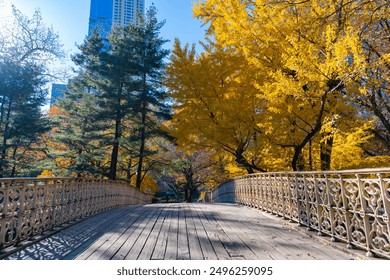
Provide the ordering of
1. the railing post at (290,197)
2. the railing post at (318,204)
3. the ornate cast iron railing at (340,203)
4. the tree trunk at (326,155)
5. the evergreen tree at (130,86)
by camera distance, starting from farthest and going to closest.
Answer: the evergreen tree at (130,86) < the tree trunk at (326,155) < the railing post at (290,197) < the railing post at (318,204) < the ornate cast iron railing at (340,203)

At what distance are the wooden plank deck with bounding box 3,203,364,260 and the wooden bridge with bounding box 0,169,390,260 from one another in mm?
12

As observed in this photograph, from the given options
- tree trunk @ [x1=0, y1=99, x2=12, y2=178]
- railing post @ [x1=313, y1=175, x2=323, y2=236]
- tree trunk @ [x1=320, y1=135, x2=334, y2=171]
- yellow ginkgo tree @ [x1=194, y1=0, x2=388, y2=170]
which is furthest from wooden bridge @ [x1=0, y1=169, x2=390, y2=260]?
tree trunk @ [x1=0, y1=99, x2=12, y2=178]

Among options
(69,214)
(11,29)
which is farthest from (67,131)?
(69,214)

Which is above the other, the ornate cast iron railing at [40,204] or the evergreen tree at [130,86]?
the evergreen tree at [130,86]

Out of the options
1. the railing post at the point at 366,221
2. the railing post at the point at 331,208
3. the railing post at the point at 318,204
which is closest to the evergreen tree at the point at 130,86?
the railing post at the point at 318,204

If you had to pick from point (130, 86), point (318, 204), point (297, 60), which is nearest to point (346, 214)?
point (318, 204)

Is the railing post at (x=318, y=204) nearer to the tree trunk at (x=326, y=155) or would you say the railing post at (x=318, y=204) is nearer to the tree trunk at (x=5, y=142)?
the tree trunk at (x=326, y=155)

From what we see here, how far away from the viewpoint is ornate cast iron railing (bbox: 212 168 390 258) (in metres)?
2.77

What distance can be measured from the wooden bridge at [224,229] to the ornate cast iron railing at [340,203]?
0.04 feet

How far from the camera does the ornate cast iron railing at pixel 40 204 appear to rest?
11.1 ft

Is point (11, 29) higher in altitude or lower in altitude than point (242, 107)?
higher

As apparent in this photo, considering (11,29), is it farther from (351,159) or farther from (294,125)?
(351,159)

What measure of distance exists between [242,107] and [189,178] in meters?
15.8

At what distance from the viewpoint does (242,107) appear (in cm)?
695
